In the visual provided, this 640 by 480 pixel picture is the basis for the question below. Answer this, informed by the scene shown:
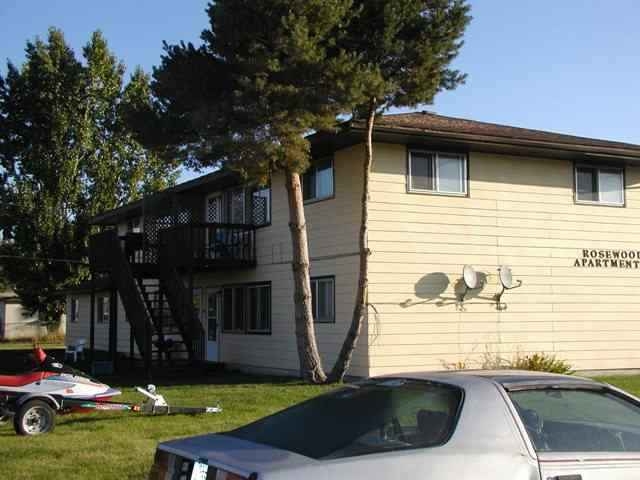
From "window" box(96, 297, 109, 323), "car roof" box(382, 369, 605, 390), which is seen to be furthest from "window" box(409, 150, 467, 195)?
"window" box(96, 297, 109, 323)

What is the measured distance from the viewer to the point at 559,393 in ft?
16.0

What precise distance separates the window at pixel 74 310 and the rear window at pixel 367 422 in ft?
106

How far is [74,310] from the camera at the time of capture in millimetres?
36156

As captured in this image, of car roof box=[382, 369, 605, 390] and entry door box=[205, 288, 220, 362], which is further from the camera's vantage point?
entry door box=[205, 288, 220, 362]

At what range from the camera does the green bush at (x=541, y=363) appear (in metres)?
16.5

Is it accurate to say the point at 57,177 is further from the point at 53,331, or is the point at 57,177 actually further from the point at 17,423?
the point at 17,423

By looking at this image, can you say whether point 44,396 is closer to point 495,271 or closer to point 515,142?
point 495,271

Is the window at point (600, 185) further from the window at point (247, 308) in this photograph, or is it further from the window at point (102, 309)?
the window at point (102, 309)

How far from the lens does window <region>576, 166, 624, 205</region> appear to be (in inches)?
771

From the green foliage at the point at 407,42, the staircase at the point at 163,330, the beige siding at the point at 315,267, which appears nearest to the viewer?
the green foliage at the point at 407,42

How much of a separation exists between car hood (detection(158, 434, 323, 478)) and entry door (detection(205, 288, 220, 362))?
18.5 metres

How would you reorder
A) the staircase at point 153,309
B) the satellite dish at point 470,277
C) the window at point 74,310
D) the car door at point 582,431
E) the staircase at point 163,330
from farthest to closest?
1. the window at point 74,310
2. the staircase at point 163,330
3. the staircase at point 153,309
4. the satellite dish at point 470,277
5. the car door at point 582,431

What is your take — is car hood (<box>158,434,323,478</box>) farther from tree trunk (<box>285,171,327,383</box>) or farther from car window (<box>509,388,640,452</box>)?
tree trunk (<box>285,171,327,383</box>)

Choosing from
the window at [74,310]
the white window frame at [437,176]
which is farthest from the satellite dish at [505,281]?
the window at [74,310]
